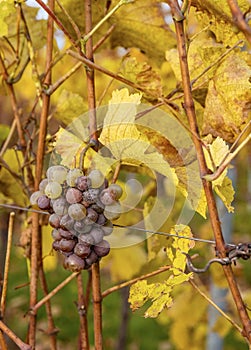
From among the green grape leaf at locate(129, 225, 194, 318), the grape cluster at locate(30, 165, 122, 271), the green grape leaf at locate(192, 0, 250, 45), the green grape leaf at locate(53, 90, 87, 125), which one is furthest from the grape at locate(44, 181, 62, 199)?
the green grape leaf at locate(53, 90, 87, 125)

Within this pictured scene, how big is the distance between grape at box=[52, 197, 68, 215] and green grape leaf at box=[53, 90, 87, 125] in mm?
406

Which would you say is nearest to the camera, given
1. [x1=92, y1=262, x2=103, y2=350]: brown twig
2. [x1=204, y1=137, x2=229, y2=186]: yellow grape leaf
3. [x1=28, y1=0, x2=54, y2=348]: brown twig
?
[x1=204, y1=137, x2=229, y2=186]: yellow grape leaf

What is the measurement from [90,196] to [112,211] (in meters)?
0.03

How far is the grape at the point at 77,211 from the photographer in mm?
691

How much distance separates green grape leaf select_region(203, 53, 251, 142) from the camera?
76cm

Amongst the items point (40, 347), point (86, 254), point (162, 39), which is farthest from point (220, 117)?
point (40, 347)

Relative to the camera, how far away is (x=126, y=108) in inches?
29.0

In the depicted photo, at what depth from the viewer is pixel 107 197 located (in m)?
0.70

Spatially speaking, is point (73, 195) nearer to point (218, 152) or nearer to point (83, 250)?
point (83, 250)

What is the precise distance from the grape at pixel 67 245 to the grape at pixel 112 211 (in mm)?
54

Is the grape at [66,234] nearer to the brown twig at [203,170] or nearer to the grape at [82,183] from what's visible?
the grape at [82,183]

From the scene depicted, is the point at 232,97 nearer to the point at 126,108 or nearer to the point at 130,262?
the point at 126,108

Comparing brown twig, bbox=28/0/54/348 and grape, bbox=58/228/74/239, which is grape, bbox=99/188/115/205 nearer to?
grape, bbox=58/228/74/239

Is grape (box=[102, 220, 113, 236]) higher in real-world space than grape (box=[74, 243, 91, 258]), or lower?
higher
